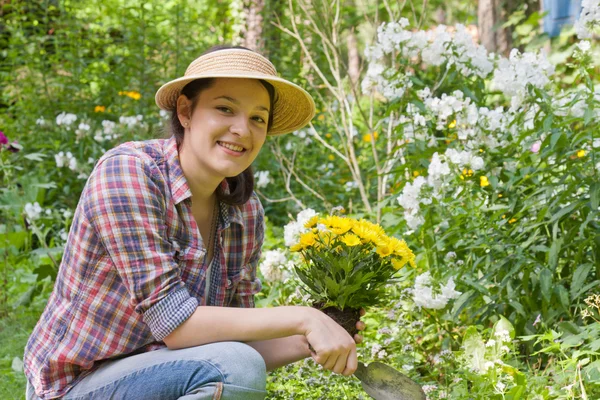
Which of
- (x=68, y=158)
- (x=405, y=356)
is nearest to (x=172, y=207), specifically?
(x=405, y=356)

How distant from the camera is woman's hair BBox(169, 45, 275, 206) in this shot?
220 cm

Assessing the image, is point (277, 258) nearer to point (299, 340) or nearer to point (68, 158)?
point (299, 340)

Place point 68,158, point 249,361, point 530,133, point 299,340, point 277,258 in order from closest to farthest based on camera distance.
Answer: point 249,361, point 299,340, point 530,133, point 277,258, point 68,158

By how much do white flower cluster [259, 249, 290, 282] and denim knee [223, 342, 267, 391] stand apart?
133 cm

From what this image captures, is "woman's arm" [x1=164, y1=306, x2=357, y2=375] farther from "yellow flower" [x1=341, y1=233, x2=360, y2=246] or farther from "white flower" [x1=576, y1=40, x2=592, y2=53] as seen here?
"white flower" [x1=576, y1=40, x2=592, y2=53]

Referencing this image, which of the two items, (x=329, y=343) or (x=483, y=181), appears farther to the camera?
(x=483, y=181)

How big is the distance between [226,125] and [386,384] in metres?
0.79

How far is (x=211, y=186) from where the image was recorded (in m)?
2.26

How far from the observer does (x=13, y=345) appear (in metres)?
3.64

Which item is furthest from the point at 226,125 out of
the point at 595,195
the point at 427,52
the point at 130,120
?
the point at 130,120

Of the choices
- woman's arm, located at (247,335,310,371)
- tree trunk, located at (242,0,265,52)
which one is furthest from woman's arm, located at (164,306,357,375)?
tree trunk, located at (242,0,265,52)

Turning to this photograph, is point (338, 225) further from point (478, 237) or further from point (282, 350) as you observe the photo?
point (478, 237)

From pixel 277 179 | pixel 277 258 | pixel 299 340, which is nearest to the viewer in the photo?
pixel 299 340

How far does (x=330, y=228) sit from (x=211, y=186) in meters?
0.41
